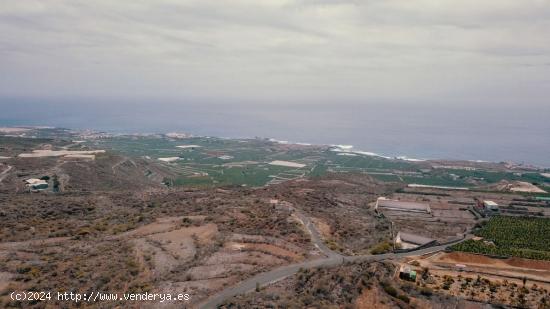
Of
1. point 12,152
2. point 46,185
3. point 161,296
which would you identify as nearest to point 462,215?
point 161,296

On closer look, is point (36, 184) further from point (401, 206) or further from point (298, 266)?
point (401, 206)

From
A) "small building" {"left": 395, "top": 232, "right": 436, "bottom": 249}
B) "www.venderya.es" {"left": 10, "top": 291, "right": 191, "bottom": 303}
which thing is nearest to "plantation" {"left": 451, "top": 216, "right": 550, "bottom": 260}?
"small building" {"left": 395, "top": 232, "right": 436, "bottom": 249}

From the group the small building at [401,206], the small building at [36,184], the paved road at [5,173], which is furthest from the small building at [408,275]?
the paved road at [5,173]

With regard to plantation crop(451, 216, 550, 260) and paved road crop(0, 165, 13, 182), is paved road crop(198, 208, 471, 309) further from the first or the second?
paved road crop(0, 165, 13, 182)

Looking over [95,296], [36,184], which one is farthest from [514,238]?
[36,184]

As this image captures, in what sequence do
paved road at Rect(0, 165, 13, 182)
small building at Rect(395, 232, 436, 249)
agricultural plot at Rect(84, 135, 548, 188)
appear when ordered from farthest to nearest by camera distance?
agricultural plot at Rect(84, 135, 548, 188) < paved road at Rect(0, 165, 13, 182) < small building at Rect(395, 232, 436, 249)

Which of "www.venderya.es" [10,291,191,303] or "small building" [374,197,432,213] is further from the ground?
"www.venderya.es" [10,291,191,303]

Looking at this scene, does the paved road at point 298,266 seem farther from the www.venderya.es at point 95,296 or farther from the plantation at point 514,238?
the plantation at point 514,238
